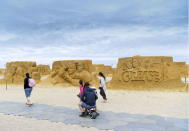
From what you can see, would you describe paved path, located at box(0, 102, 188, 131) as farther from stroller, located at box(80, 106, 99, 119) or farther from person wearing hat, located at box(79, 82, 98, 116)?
person wearing hat, located at box(79, 82, 98, 116)

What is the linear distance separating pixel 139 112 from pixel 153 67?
24.1 feet

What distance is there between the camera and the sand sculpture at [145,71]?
47.2ft

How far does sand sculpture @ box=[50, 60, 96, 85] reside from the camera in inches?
702

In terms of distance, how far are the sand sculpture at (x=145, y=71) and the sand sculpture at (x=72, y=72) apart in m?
2.84

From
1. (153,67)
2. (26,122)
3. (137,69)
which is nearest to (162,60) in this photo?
(153,67)

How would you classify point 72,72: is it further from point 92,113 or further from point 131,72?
point 92,113

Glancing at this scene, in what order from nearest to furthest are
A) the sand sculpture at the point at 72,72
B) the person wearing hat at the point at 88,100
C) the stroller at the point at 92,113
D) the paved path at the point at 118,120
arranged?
the paved path at the point at 118,120 → the stroller at the point at 92,113 → the person wearing hat at the point at 88,100 → the sand sculpture at the point at 72,72

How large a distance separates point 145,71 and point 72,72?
20.0 feet

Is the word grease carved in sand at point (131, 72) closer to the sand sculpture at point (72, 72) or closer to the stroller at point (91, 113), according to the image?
the sand sculpture at point (72, 72)

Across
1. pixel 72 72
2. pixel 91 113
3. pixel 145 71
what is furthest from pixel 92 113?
pixel 72 72

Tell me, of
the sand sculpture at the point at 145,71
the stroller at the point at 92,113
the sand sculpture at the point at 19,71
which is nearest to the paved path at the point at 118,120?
the stroller at the point at 92,113

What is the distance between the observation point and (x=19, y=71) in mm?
21656

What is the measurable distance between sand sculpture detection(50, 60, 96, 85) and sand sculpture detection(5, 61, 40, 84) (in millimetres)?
3746

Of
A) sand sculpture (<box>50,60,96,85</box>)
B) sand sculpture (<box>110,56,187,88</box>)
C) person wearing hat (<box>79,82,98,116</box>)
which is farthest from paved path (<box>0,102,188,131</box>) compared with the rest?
sand sculpture (<box>50,60,96,85</box>)
